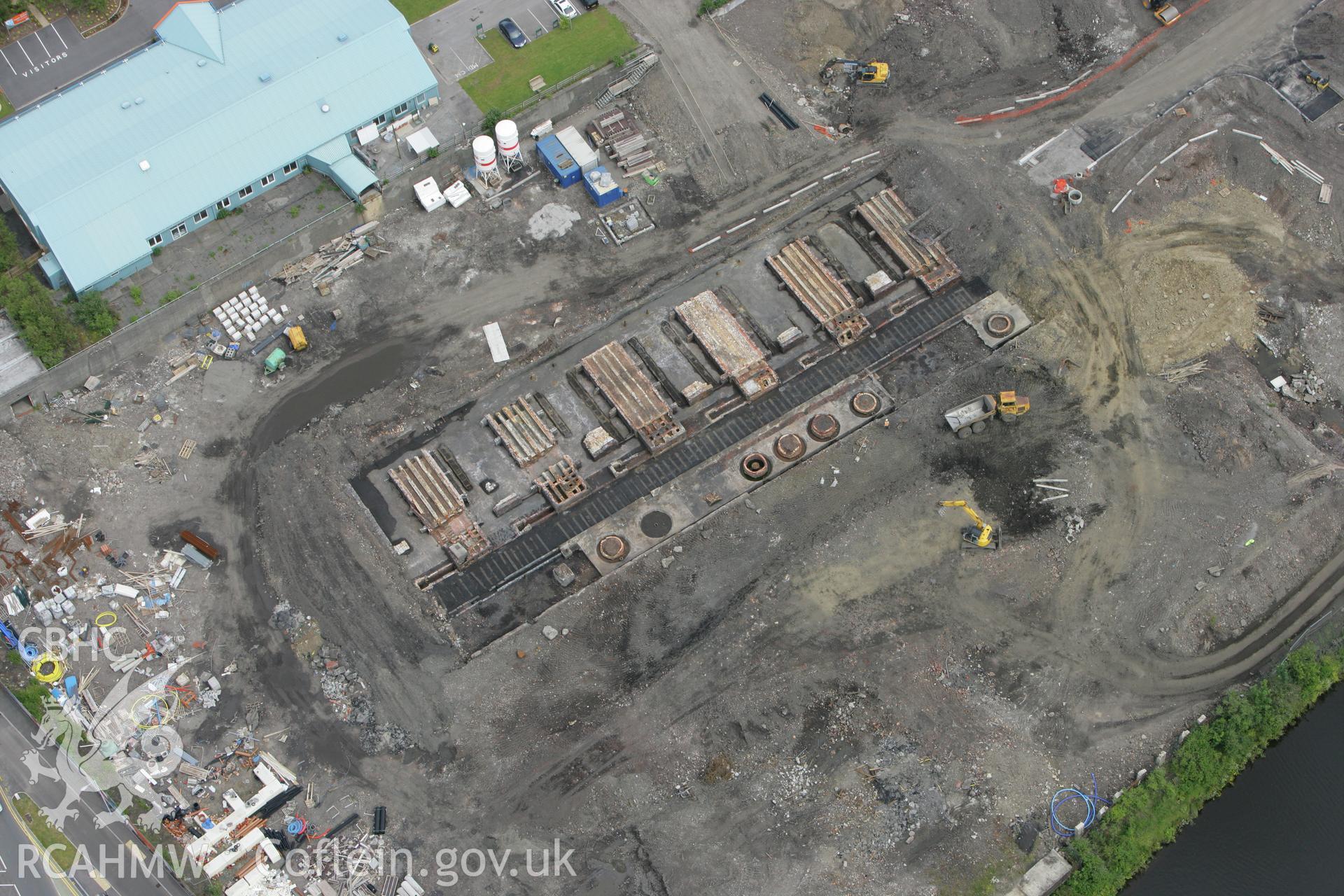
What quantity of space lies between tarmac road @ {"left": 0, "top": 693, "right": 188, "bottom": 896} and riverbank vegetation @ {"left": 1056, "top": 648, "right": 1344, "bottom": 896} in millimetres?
43428

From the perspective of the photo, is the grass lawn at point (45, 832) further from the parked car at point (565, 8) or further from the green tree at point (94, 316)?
the parked car at point (565, 8)

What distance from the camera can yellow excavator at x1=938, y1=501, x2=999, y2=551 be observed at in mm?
58938

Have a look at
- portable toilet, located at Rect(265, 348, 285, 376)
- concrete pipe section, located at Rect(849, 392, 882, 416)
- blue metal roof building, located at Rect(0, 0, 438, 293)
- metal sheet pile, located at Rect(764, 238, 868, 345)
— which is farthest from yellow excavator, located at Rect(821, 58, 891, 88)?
portable toilet, located at Rect(265, 348, 285, 376)

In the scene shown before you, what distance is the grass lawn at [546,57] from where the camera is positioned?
71438 millimetres

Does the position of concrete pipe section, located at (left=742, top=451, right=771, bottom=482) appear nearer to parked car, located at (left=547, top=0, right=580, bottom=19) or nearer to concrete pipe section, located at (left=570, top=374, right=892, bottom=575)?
concrete pipe section, located at (left=570, top=374, right=892, bottom=575)

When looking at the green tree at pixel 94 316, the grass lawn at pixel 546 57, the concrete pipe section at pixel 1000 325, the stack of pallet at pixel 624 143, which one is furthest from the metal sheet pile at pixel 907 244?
the green tree at pixel 94 316

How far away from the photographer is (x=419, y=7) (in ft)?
244

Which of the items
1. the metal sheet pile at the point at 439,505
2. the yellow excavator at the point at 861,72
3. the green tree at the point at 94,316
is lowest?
the metal sheet pile at the point at 439,505

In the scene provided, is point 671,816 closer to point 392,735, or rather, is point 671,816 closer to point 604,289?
point 392,735

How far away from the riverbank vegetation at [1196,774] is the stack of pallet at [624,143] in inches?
1766

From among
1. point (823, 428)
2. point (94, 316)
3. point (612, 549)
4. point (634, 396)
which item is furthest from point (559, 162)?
point (94, 316)

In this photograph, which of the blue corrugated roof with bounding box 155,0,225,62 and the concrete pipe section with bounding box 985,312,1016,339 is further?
the blue corrugated roof with bounding box 155,0,225,62

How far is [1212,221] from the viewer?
6825 centimetres

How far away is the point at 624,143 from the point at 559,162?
449cm
